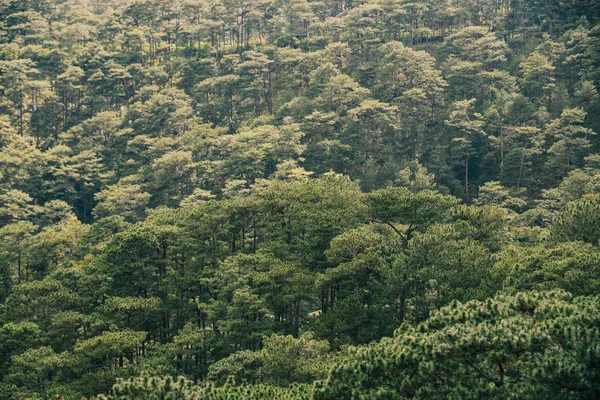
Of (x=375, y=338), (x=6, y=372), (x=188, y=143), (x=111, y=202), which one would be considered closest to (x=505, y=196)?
(x=375, y=338)

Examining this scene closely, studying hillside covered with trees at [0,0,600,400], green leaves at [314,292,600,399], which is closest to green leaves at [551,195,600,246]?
hillside covered with trees at [0,0,600,400]

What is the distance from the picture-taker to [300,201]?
38.9 m

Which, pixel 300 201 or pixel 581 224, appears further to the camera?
pixel 300 201

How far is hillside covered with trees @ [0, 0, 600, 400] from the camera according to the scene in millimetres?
19516

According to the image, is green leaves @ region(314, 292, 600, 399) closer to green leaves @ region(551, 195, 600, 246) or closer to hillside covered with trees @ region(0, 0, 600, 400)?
hillside covered with trees @ region(0, 0, 600, 400)

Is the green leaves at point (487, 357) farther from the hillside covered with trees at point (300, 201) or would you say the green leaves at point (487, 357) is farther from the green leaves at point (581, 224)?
the green leaves at point (581, 224)

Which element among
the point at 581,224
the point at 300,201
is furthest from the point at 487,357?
the point at 300,201

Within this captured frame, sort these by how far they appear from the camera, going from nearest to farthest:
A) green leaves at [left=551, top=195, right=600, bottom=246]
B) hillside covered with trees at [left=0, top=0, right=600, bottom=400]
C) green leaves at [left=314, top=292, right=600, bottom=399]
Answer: green leaves at [left=314, top=292, right=600, bottom=399] < hillside covered with trees at [left=0, top=0, right=600, bottom=400] < green leaves at [left=551, top=195, right=600, bottom=246]

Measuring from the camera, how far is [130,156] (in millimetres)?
69312

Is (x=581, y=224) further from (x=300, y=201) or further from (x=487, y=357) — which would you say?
(x=487, y=357)

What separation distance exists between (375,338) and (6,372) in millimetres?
21457

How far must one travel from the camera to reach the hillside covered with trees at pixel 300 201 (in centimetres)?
1952

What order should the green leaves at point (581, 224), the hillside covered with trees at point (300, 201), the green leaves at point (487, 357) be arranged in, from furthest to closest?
the green leaves at point (581, 224), the hillside covered with trees at point (300, 201), the green leaves at point (487, 357)

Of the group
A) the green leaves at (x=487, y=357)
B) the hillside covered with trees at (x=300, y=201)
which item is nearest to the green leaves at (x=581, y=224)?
the hillside covered with trees at (x=300, y=201)
